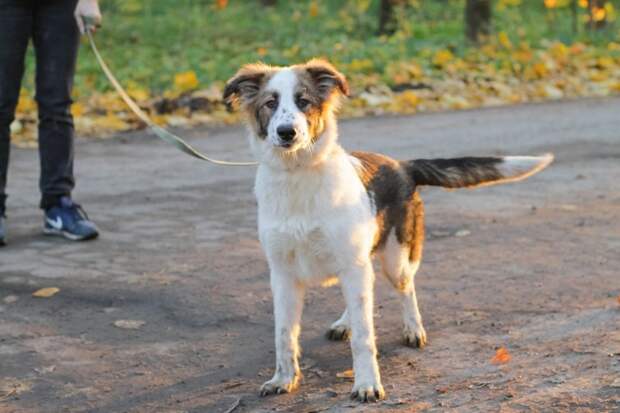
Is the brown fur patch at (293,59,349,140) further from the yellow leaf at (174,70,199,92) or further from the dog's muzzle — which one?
the yellow leaf at (174,70,199,92)

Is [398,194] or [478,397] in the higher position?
[398,194]

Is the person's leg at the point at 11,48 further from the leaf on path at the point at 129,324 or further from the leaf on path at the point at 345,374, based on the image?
the leaf on path at the point at 345,374

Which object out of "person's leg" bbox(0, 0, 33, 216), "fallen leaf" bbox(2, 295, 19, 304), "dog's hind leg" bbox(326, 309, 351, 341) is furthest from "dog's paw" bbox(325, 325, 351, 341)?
"person's leg" bbox(0, 0, 33, 216)

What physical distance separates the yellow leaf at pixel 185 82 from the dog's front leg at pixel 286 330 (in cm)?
790

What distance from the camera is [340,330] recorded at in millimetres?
5070

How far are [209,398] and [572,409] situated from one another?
4.68ft

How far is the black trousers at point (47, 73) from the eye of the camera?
6.61 m

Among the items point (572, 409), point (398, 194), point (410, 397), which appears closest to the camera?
point (572, 409)

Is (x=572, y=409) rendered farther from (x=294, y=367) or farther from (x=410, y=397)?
(x=294, y=367)

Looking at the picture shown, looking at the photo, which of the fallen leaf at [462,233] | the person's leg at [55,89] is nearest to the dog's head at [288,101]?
the person's leg at [55,89]

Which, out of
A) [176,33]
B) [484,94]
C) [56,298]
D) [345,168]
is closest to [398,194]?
[345,168]

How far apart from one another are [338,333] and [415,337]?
0.37 meters

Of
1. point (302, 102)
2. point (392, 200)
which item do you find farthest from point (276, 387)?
point (302, 102)

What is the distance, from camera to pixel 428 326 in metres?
5.26
